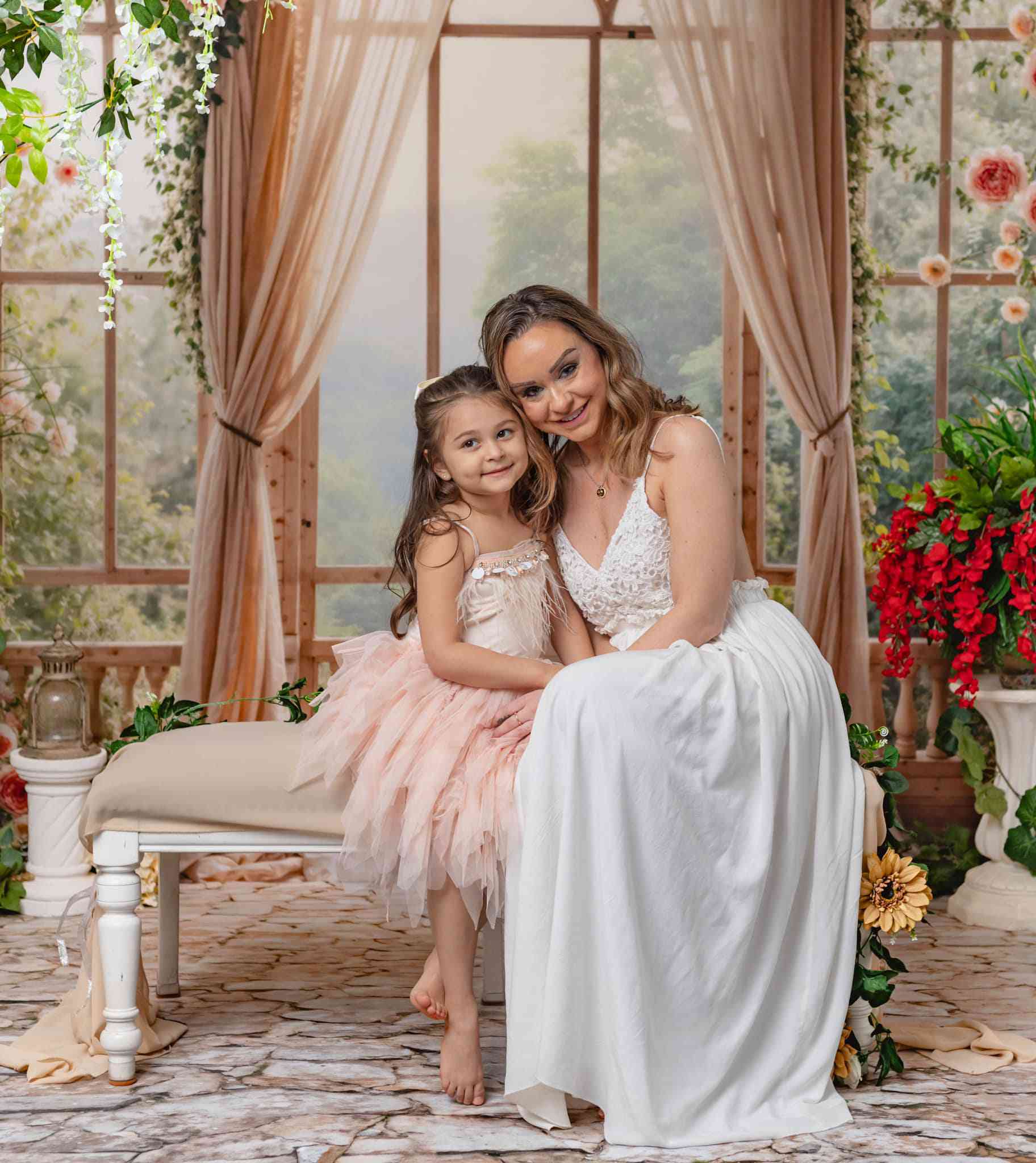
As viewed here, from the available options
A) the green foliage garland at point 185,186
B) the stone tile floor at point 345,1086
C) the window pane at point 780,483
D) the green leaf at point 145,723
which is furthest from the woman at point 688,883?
the green foliage garland at point 185,186

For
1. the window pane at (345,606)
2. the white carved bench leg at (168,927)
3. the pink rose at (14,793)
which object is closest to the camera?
the white carved bench leg at (168,927)

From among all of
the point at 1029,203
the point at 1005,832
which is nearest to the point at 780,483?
the point at 1029,203

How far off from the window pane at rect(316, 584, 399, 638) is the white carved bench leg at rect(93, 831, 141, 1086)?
189 centimetres

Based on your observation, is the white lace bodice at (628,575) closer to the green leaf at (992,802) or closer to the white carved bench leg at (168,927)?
the white carved bench leg at (168,927)

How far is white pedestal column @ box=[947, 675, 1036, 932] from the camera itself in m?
3.46

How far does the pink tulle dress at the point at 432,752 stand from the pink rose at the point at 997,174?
2360 mm

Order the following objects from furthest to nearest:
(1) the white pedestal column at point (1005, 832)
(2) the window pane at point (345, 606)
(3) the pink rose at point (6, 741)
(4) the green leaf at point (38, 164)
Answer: (2) the window pane at point (345, 606) → (3) the pink rose at point (6, 741) → (1) the white pedestal column at point (1005, 832) → (4) the green leaf at point (38, 164)

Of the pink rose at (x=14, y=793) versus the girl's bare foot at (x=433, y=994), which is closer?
the girl's bare foot at (x=433, y=994)

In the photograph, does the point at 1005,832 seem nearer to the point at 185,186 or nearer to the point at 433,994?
the point at 433,994

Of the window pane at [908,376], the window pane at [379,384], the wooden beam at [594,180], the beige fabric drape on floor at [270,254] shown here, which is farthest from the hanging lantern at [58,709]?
the window pane at [908,376]

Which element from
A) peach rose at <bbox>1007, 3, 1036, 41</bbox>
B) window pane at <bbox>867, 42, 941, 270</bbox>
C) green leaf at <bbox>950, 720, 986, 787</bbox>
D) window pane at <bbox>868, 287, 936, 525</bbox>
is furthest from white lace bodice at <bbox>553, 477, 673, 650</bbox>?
peach rose at <bbox>1007, 3, 1036, 41</bbox>

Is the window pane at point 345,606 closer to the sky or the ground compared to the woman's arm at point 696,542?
closer to the ground

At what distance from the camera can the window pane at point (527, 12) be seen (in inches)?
160

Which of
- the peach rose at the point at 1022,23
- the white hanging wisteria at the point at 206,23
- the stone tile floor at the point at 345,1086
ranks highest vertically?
the peach rose at the point at 1022,23
